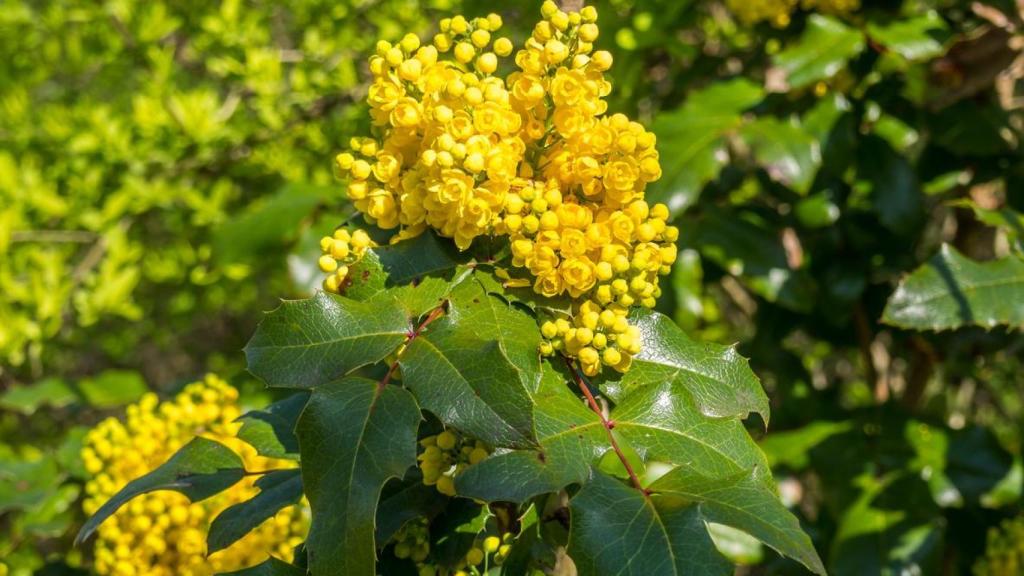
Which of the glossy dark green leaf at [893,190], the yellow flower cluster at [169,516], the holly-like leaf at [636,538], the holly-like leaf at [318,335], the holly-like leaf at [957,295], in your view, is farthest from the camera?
the glossy dark green leaf at [893,190]

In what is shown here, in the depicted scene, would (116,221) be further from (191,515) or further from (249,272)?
(191,515)

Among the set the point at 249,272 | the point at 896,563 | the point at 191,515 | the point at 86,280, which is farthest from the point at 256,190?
the point at 896,563

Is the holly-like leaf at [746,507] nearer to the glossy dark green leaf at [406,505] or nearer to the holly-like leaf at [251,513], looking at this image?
the glossy dark green leaf at [406,505]

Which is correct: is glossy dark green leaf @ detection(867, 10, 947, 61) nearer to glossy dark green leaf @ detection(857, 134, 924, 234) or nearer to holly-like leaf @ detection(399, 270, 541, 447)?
glossy dark green leaf @ detection(857, 134, 924, 234)

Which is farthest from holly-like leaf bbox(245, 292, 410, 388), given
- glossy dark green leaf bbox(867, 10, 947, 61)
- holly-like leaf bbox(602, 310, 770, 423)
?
glossy dark green leaf bbox(867, 10, 947, 61)

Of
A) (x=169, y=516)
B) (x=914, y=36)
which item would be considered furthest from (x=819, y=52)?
(x=169, y=516)

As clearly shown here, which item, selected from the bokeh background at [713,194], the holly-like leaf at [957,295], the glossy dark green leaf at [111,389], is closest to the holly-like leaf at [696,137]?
the bokeh background at [713,194]

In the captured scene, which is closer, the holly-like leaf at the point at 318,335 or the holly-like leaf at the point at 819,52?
A: the holly-like leaf at the point at 318,335
